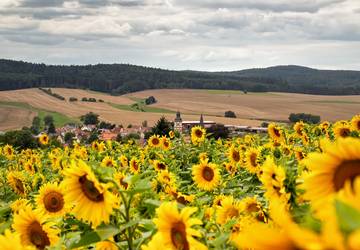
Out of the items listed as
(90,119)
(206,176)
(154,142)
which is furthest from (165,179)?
(90,119)

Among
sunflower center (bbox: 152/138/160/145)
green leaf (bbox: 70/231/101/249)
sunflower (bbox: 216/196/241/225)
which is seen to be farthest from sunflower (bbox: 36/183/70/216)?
sunflower center (bbox: 152/138/160/145)

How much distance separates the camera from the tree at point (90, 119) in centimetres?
7871

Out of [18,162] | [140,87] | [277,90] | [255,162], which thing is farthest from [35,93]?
[255,162]

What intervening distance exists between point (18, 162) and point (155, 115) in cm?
6888

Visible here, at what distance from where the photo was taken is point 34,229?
343cm

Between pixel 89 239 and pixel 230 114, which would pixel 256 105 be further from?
pixel 89 239

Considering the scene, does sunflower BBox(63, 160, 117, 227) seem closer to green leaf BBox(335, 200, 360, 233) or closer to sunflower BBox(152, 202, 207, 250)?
sunflower BBox(152, 202, 207, 250)

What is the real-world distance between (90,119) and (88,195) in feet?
257

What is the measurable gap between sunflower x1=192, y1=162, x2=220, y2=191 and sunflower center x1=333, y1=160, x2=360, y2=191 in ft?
15.4

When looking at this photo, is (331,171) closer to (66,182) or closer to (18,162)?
(66,182)

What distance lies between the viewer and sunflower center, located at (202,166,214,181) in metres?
6.50

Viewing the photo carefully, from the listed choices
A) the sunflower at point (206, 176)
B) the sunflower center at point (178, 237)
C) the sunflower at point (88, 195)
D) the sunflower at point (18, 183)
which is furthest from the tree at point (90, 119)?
the sunflower center at point (178, 237)

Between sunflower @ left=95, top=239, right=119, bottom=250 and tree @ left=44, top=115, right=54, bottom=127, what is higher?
sunflower @ left=95, top=239, right=119, bottom=250

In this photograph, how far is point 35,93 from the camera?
109 meters
